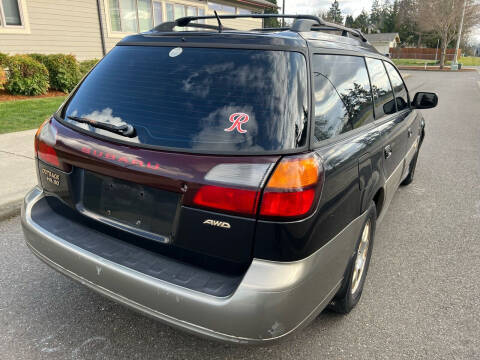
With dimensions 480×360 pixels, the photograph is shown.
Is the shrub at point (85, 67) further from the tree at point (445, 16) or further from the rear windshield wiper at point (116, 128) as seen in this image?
the tree at point (445, 16)

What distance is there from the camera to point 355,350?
7.55 ft

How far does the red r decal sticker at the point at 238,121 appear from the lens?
182 cm

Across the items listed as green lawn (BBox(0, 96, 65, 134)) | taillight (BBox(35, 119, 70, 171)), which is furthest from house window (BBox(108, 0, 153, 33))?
taillight (BBox(35, 119, 70, 171))

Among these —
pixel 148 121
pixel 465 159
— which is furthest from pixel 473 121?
pixel 148 121

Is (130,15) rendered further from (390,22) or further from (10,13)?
(390,22)

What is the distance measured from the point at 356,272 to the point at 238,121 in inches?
56.5

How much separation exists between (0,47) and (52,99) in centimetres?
249

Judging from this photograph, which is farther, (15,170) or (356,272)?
(15,170)

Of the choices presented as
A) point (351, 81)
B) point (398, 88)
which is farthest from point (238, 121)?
point (398, 88)

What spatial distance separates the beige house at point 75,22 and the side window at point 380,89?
1104 cm

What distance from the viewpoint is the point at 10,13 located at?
432 inches

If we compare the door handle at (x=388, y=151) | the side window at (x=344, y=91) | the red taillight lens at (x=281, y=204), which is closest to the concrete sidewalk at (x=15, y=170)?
the red taillight lens at (x=281, y=204)

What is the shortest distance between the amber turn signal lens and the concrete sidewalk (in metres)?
3.39

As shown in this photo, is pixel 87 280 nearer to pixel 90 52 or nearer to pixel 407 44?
pixel 90 52
